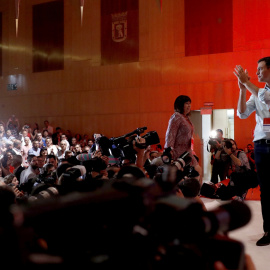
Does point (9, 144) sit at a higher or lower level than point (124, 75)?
lower

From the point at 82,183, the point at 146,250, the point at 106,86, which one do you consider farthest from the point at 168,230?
the point at 106,86

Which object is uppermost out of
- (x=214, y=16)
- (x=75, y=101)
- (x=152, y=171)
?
(x=214, y=16)

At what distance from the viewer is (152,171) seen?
7.56 feet

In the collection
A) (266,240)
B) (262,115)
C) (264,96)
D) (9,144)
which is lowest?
(266,240)

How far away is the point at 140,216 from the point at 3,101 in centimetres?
1350

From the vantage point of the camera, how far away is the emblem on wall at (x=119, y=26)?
37.9ft

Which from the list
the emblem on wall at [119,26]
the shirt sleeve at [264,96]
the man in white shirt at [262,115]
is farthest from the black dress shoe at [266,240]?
the emblem on wall at [119,26]

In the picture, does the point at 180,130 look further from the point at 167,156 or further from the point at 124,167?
the point at 124,167

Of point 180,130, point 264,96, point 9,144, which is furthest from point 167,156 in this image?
point 9,144

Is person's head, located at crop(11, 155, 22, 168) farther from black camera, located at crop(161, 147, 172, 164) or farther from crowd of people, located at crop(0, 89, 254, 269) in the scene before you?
black camera, located at crop(161, 147, 172, 164)

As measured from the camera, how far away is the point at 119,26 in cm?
1163

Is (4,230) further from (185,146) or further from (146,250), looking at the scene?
(185,146)

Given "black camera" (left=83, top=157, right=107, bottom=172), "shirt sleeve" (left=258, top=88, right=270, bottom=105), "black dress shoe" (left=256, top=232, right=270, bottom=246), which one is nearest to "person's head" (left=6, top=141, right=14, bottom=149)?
"black dress shoe" (left=256, top=232, right=270, bottom=246)

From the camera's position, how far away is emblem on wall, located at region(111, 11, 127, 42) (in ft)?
37.9
